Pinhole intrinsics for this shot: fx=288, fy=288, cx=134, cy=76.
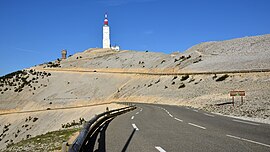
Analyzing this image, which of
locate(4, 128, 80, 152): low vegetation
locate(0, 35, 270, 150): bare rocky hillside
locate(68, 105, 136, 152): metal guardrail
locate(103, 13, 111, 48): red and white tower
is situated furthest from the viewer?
locate(103, 13, 111, 48): red and white tower

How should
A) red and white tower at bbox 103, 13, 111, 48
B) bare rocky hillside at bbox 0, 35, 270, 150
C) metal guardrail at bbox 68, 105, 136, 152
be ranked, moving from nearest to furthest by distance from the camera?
1. metal guardrail at bbox 68, 105, 136, 152
2. bare rocky hillside at bbox 0, 35, 270, 150
3. red and white tower at bbox 103, 13, 111, 48

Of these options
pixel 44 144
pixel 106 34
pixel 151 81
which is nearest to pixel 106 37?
pixel 106 34

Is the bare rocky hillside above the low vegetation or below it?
above

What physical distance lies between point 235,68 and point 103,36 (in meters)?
99.5

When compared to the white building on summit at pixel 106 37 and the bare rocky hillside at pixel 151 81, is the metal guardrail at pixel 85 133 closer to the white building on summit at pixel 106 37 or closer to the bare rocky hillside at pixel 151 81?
the bare rocky hillside at pixel 151 81

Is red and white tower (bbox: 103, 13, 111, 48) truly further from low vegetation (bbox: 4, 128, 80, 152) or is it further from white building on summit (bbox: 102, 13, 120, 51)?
low vegetation (bbox: 4, 128, 80, 152)

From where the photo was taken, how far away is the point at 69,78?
93188mm

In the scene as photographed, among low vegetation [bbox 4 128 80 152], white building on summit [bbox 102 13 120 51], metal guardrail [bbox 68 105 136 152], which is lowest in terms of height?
Answer: low vegetation [bbox 4 128 80 152]

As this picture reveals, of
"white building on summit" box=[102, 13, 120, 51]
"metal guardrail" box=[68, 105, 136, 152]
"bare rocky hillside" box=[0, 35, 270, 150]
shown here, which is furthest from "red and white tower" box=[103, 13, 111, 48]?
"metal guardrail" box=[68, 105, 136, 152]

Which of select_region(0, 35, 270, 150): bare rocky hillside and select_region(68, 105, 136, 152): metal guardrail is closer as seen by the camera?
select_region(68, 105, 136, 152): metal guardrail

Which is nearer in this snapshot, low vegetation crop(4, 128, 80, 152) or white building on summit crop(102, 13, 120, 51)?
low vegetation crop(4, 128, 80, 152)

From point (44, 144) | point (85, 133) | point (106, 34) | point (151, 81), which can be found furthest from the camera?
point (106, 34)

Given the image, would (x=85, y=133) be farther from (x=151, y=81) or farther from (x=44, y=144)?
(x=151, y=81)

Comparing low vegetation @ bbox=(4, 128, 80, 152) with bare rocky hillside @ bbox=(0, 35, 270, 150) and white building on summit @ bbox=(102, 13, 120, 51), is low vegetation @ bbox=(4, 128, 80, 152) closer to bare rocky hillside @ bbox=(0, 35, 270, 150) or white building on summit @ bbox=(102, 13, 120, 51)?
bare rocky hillside @ bbox=(0, 35, 270, 150)
